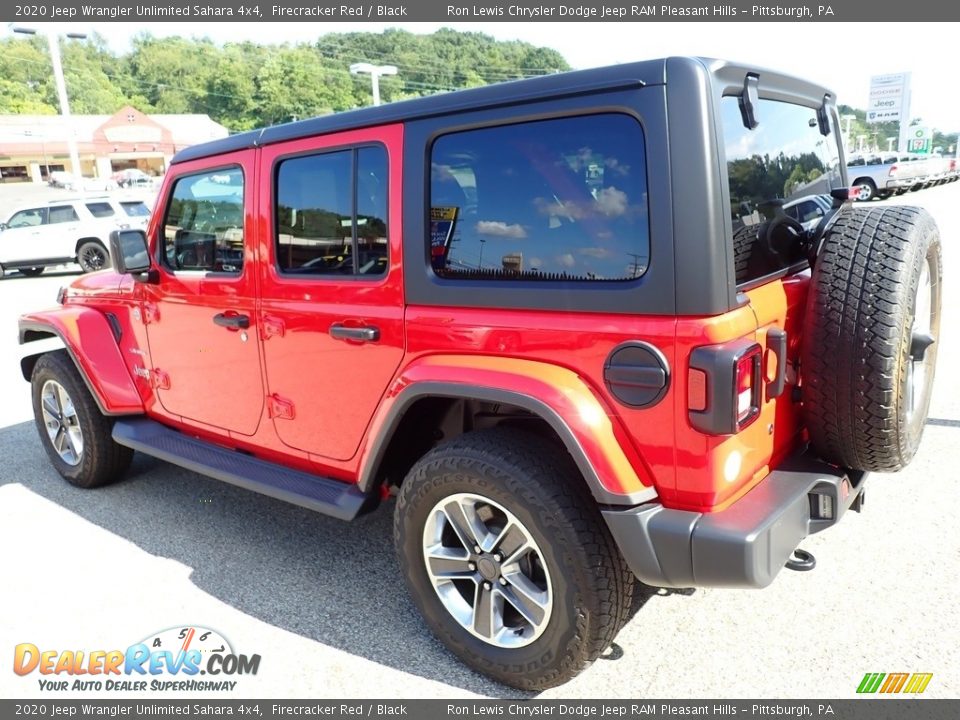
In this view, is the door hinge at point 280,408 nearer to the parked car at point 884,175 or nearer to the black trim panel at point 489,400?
the black trim panel at point 489,400

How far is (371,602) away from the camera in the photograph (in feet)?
9.97

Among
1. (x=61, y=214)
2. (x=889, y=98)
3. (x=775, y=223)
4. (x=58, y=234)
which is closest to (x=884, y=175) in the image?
(x=61, y=214)

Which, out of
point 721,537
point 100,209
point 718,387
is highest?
point 100,209

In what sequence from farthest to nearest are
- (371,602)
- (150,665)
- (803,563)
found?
(371,602)
(150,665)
(803,563)

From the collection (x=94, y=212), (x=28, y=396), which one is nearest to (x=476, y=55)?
(x=94, y=212)

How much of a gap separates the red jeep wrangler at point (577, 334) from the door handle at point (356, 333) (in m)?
0.01

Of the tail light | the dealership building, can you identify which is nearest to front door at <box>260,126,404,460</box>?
the tail light

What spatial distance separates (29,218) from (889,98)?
59848 millimetres

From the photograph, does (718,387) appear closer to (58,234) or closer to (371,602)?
(371,602)

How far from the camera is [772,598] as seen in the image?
2877 millimetres

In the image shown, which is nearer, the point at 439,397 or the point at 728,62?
the point at 728,62
